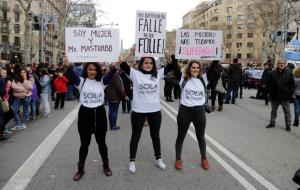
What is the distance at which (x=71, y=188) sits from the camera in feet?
18.7

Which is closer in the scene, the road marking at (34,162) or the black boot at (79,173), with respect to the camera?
the road marking at (34,162)

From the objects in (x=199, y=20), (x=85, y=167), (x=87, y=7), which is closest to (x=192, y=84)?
(x=85, y=167)

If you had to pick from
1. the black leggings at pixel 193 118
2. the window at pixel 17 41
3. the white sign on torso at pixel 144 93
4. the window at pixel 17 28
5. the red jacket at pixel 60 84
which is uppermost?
the window at pixel 17 28

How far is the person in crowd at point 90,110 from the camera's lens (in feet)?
20.4

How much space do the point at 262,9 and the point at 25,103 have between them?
49.4 meters

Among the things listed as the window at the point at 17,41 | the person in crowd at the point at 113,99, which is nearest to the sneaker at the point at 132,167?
the person in crowd at the point at 113,99

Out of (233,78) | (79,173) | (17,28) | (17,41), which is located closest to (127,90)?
(233,78)

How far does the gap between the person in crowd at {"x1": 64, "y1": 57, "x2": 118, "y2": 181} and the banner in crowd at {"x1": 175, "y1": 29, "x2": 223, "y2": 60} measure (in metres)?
2.81

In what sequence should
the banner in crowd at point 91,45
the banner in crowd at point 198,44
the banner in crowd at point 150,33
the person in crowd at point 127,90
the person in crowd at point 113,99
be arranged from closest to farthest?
the banner in crowd at point 91,45 < the banner in crowd at point 150,33 < the banner in crowd at point 198,44 < the person in crowd at point 113,99 < the person in crowd at point 127,90

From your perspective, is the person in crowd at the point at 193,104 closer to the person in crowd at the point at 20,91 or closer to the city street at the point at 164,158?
the city street at the point at 164,158

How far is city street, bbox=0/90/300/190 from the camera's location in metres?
5.94

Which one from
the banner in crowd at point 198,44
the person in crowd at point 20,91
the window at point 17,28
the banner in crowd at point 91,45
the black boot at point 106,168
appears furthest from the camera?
the window at point 17,28

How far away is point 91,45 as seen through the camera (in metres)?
7.04

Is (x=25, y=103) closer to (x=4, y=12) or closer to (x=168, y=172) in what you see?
(x=168, y=172)
